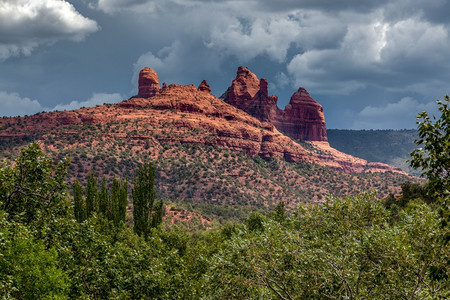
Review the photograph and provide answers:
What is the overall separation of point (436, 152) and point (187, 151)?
14629 centimetres

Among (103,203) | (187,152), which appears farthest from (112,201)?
(187,152)

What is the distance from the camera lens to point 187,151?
A: 511ft

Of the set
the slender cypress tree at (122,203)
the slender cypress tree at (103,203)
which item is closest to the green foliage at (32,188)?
the slender cypress tree at (122,203)

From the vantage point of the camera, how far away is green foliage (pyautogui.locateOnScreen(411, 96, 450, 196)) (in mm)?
10336

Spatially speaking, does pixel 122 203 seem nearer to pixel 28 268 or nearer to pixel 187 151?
pixel 28 268

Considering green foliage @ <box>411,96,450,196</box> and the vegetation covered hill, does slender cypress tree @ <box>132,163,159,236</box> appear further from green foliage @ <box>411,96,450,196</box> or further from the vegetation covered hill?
the vegetation covered hill

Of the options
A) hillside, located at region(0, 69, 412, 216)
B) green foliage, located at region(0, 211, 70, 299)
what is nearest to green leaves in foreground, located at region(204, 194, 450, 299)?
green foliage, located at region(0, 211, 70, 299)

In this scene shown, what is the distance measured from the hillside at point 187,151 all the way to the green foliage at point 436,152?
358 ft

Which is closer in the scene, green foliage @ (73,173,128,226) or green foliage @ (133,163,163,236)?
green foliage @ (133,163,163,236)

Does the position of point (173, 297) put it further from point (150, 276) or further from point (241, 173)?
point (241, 173)

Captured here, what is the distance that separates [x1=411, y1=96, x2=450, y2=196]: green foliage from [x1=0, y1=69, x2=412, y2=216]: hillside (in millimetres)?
109269

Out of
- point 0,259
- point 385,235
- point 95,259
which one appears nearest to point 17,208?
point 0,259

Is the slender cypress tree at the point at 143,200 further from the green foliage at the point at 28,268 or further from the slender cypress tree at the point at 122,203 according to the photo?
the green foliage at the point at 28,268

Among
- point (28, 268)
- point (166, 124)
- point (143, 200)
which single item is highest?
point (166, 124)
